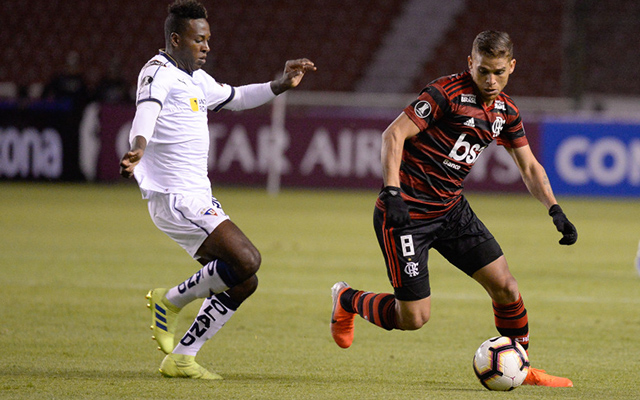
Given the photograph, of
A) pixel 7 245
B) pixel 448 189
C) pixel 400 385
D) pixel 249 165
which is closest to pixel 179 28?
pixel 448 189

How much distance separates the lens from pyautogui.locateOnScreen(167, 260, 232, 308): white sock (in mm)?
5199

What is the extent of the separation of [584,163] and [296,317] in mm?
12880

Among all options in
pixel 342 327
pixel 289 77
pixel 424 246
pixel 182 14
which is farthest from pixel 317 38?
pixel 424 246

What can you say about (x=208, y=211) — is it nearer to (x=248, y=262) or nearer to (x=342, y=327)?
(x=248, y=262)

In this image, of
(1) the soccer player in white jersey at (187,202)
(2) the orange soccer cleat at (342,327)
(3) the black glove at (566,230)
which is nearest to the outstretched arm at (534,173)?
(3) the black glove at (566,230)

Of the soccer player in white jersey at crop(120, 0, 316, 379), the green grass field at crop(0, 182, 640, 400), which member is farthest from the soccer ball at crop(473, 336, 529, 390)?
the soccer player in white jersey at crop(120, 0, 316, 379)

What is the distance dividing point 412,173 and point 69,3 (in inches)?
812

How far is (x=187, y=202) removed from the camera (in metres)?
5.27

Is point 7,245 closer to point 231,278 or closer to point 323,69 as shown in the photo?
point 231,278

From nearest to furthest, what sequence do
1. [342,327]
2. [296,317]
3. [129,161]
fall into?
[129,161] < [342,327] < [296,317]

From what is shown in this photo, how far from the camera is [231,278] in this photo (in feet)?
17.1

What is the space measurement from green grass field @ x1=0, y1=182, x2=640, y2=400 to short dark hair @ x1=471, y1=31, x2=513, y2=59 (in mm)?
1769

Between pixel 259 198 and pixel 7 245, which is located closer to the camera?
pixel 7 245

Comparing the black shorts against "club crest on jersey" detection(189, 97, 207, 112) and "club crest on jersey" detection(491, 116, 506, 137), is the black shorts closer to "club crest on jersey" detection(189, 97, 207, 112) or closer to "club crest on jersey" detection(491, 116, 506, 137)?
"club crest on jersey" detection(491, 116, 506, 137)
